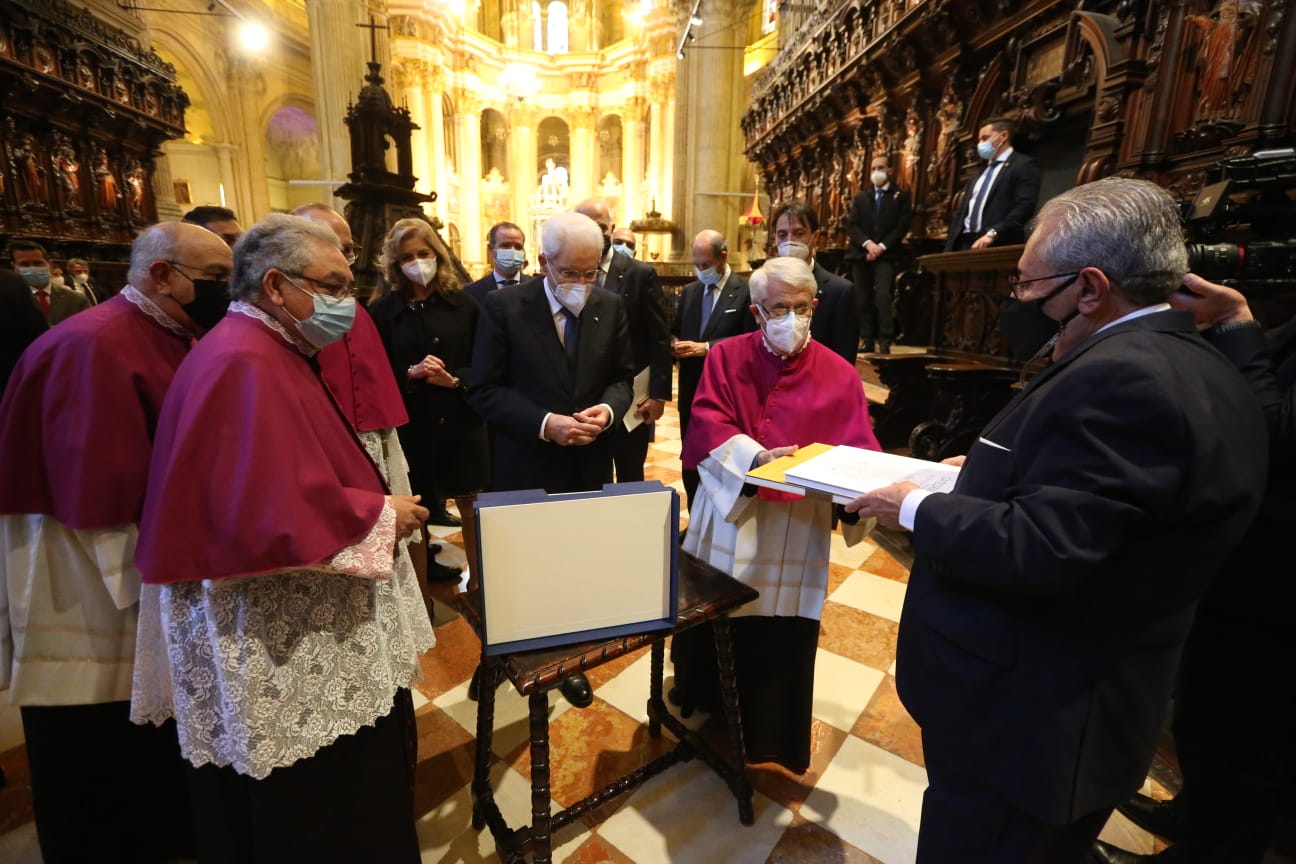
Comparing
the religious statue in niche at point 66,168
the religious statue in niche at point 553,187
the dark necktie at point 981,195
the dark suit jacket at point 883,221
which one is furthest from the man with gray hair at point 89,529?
the religious statue in niche at point 553,187

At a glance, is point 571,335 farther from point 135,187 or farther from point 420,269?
point 135,187

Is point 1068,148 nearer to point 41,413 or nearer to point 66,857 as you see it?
point 41,413

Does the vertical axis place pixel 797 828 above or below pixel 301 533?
below

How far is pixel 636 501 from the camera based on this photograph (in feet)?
4.66

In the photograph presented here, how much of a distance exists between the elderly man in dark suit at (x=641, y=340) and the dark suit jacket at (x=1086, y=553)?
1920 mm

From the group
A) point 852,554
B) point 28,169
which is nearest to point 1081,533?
point 852,554

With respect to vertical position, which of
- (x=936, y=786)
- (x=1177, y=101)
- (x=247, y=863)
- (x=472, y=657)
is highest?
(x=1177, y=101)

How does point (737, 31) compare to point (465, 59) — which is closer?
point (737, 31)

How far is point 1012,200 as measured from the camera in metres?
4.71

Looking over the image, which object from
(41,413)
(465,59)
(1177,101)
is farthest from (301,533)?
(465,59)

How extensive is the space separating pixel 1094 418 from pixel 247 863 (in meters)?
2.02

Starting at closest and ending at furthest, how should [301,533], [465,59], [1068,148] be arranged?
[301,533], [1068,148], [465,59]

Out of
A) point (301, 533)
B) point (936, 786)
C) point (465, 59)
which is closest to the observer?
point (301, 533)

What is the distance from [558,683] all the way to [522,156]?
29.8 meters
